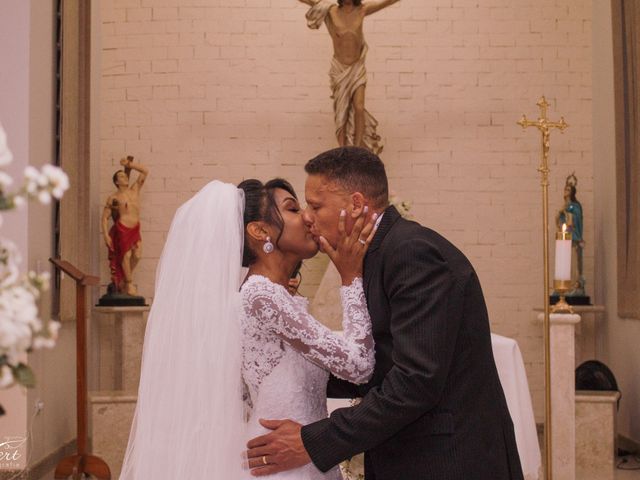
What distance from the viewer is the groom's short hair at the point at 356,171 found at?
2.61 meters

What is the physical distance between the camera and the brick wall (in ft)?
28.4

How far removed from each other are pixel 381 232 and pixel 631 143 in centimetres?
542

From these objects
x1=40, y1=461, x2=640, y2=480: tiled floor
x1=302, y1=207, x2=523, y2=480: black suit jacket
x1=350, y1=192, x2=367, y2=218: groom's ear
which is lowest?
x1=40, y1=461, x2=640, y2=480: tiled floor

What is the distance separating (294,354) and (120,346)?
6010mm

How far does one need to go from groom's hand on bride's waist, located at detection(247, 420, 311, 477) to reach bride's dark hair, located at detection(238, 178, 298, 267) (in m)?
0.53

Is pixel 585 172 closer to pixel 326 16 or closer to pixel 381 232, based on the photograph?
pixel 326 16

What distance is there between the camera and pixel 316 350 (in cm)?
259

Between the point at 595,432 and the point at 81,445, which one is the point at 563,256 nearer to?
the point at 595,432

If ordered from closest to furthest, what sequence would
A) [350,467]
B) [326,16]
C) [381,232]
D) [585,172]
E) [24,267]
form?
[381,232] < [350,467] < [24,267] < [326,16] < [585,172]

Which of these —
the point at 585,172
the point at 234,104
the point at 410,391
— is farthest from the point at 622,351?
the point at 410,391

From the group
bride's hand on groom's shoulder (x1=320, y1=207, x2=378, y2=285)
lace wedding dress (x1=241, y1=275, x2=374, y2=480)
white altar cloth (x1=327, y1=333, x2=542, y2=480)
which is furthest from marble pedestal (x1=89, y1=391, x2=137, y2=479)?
bride's hand on groom's shoulder (x1=320, y1=207, x2=378, y2=285)

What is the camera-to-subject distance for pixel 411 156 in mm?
8672

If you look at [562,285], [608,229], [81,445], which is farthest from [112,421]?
[608,229]

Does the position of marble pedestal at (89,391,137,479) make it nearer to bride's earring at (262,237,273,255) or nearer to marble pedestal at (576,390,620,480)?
marble pedestal at (576,390,620,480)
